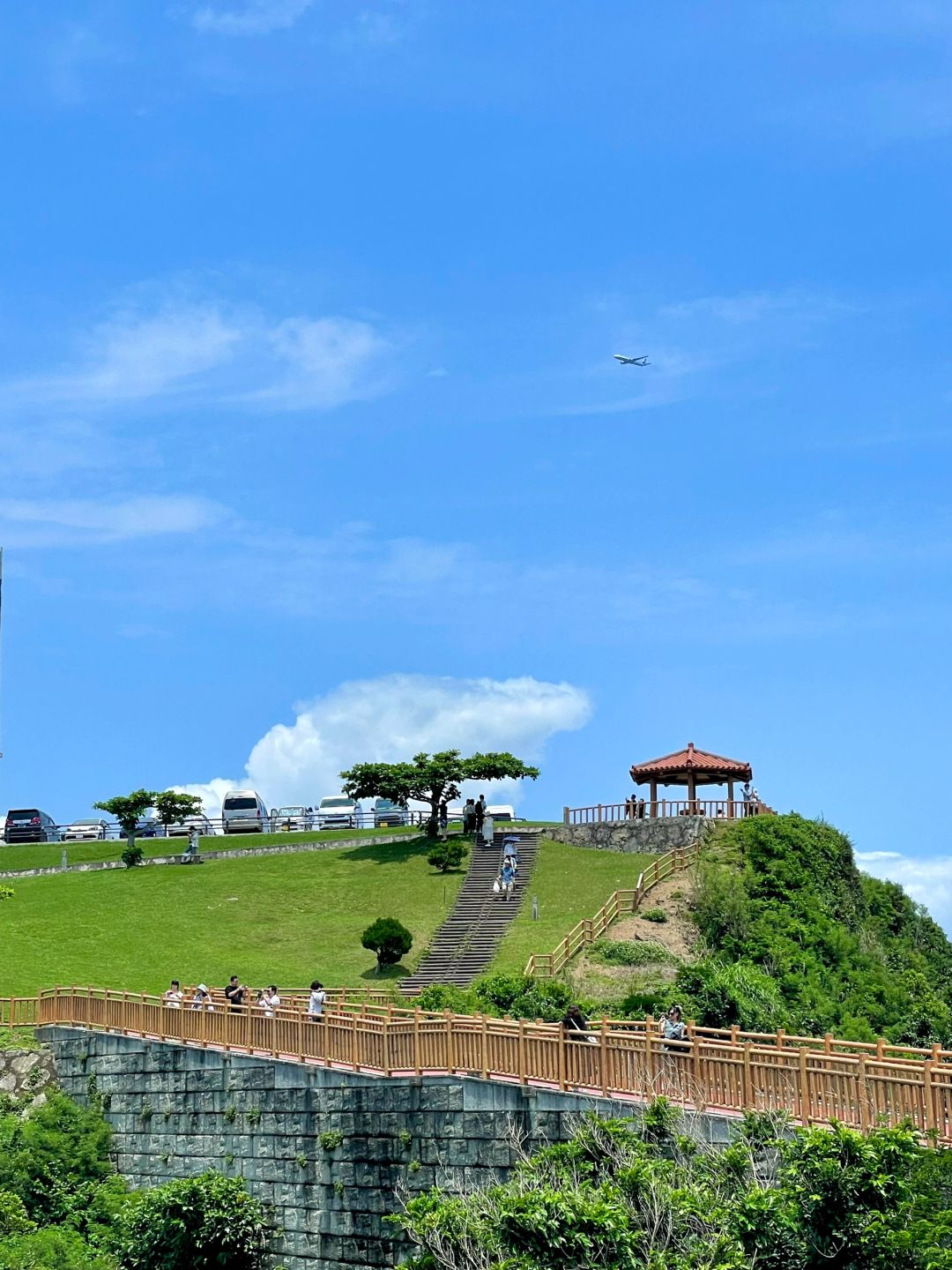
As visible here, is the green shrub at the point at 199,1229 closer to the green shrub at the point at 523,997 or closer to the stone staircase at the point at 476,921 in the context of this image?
the green shrub at the point at 523,997

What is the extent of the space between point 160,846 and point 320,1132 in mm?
42250

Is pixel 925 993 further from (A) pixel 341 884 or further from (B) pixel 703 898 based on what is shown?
(A) pixel 341 884

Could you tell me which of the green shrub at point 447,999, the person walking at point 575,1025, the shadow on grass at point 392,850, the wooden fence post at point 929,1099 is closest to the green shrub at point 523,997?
the green shrub at point 447,999

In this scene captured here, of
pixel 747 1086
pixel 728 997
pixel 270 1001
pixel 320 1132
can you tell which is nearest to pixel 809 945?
pixel 728 997

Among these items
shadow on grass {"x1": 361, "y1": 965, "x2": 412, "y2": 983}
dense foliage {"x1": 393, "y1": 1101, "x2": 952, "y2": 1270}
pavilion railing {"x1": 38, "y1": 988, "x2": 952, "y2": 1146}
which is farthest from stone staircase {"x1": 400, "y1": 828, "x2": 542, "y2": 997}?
dense foliage {"x1": 393, "y1": 1101, "x2": 952, "y2": 1270}

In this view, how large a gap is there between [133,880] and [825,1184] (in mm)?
46881

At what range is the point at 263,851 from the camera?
72.9m

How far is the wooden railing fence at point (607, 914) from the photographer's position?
51.4m

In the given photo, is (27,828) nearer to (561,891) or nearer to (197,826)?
(197,826)

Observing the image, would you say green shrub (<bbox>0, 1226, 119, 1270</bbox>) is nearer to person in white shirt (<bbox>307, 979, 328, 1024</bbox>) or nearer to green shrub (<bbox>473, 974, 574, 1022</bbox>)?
person in white shirt (<bbox>307, 979, 328, 1024</bbox>)

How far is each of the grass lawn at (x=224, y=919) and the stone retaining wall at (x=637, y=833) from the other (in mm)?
5385

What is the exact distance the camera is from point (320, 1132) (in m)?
35.3

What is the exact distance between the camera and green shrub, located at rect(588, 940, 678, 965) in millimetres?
52281

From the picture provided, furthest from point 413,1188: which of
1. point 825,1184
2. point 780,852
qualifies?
point 780,852
